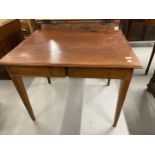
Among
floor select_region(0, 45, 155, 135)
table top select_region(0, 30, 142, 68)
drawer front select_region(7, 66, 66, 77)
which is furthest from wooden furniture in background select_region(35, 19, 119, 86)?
drawer front select_region(7, 66, 66, 77)

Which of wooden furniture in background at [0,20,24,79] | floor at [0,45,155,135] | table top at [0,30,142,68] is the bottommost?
floor at [0,45,155,135]

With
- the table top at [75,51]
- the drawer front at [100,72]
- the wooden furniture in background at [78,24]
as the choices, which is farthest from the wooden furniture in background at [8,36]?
the drawer front at [100,72]

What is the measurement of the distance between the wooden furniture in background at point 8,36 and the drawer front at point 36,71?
2.56 ft

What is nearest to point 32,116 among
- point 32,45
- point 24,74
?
point 24,74

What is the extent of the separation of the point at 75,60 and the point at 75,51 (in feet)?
0.42

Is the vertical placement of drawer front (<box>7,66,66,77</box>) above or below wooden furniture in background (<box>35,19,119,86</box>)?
below

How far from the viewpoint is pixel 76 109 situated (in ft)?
4.67

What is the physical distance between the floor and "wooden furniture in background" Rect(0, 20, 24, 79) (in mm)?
426

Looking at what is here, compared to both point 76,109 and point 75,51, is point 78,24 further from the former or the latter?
point 76,109

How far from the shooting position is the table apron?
88cm

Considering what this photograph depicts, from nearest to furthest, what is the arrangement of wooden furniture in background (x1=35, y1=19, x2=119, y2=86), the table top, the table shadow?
the table top → the table shadow → wooden furniture in background (x1=35, y1=19, x2=119, y2=86)

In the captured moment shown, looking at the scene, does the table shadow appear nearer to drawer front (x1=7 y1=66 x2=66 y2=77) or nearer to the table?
the table

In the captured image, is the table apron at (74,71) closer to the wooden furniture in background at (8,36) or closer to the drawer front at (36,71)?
the drawer front at (36,71)
